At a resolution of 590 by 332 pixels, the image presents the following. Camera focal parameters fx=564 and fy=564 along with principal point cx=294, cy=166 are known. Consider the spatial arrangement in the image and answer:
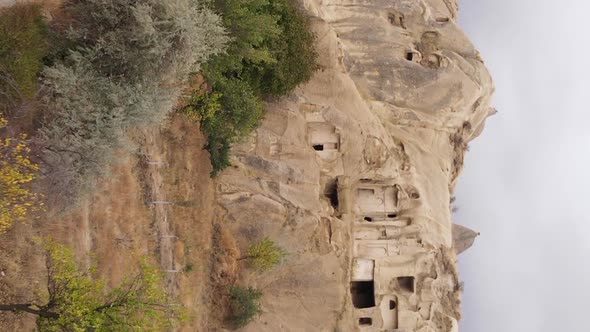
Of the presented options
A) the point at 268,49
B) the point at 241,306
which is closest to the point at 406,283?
the point at 241,306

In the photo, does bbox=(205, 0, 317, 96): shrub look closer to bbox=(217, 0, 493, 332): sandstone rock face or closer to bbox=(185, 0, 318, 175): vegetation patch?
bbox=(185, 0, 318, 175): vegetation patch

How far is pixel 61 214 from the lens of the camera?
56.3 ft

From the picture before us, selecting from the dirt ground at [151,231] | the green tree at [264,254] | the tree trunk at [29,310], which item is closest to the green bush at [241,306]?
the dirt ground at [151,231]

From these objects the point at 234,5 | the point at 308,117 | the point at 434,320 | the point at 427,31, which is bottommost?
the point at 434,320

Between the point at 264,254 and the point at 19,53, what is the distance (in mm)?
12507

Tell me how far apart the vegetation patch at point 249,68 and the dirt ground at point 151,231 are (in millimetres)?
1343

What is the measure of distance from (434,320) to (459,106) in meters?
11.3

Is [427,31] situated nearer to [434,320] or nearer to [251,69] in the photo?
[251,69]

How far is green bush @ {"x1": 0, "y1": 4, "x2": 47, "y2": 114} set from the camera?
15.3 m

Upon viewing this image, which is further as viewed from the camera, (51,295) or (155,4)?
(155,4)

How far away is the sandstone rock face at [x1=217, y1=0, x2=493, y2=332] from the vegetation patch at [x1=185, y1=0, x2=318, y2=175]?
49.9 inches

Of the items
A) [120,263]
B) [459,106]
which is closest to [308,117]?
[459,106]

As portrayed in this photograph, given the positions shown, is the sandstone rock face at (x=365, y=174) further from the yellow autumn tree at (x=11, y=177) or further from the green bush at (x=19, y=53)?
the yellow autumn tree at (x=11, y=177)

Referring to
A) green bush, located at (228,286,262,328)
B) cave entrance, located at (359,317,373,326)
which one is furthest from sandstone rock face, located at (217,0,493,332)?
green bush, located at (228,286,262,328)
